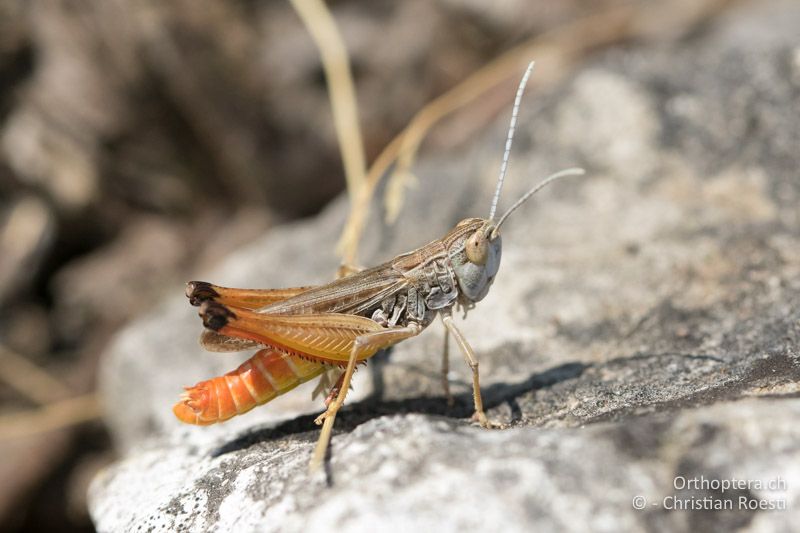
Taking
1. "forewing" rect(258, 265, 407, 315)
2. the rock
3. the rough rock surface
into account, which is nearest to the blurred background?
the rough rock surface

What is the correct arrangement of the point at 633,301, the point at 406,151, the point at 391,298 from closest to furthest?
the point at 391,298, the point at 633,301, the point at 406,151

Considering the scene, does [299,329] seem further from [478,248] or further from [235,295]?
[478,248]

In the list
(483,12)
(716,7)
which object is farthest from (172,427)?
(716,7)

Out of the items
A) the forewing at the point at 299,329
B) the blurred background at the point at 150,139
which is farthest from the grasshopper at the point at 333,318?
the blurred background at the point at 150,139

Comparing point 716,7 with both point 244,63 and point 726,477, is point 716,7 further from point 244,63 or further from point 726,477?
point 726,477

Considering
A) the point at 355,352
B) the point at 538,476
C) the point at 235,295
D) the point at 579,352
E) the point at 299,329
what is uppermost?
the point at 235,295

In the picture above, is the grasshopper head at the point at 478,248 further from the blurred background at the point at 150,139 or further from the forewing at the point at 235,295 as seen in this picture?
the blurred background at the point at 150,139

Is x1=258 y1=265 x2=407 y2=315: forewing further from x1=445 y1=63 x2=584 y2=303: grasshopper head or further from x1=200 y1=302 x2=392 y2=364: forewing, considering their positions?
x1=445 y1=63 x2=584 y2=303: grasshopper head

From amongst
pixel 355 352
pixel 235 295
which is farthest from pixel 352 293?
pixel 235 295
